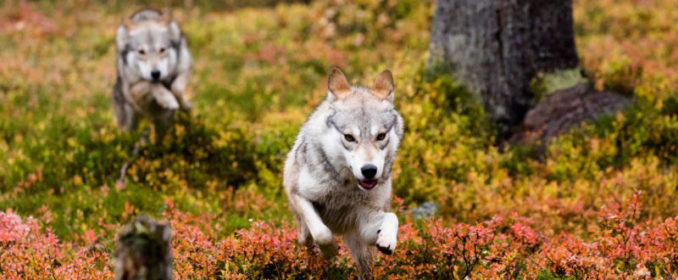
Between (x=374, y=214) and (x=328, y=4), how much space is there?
1089cm

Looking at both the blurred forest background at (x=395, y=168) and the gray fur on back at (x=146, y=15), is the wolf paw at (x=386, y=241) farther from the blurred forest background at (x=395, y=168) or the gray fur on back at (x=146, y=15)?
the gray fur on back at (x=146, y=15)

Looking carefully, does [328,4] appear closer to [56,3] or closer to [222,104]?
[222,104]

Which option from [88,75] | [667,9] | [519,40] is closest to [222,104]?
[88,75]

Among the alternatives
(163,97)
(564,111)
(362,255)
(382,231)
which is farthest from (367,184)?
(564,111)

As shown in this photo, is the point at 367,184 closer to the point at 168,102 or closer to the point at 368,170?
the point at 368,170

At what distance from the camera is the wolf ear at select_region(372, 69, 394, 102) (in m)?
5.36

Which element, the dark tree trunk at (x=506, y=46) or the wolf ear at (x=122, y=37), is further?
the wolf ear at (x=122, y=37)

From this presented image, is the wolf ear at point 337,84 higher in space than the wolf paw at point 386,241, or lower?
higher

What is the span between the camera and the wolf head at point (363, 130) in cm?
451

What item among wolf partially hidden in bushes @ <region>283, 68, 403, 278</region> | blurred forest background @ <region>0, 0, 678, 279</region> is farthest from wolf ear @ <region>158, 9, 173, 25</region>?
wolf partially hidden in bushes @ <region>283, 68, 403, 278</region>

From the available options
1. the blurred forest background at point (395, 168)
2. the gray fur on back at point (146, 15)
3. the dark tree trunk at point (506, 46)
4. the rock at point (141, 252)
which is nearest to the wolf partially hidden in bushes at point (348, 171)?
the blurred forest background at point (395, 168)

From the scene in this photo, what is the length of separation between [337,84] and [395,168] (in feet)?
8.51

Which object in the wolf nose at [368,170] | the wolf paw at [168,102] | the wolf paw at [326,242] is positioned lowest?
the wolf paw at [326,242]

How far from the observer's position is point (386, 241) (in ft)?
14.5
